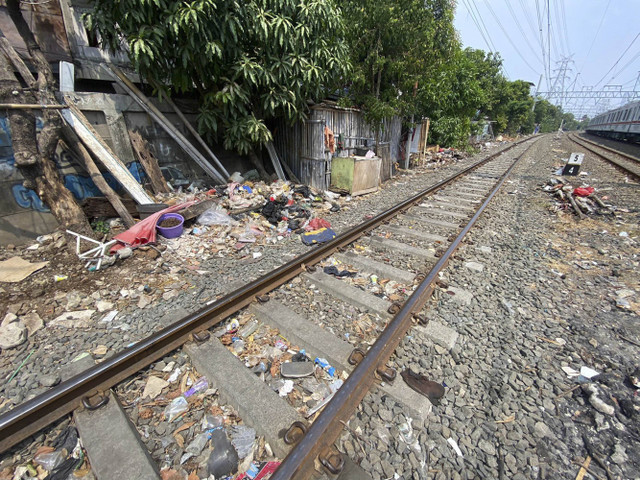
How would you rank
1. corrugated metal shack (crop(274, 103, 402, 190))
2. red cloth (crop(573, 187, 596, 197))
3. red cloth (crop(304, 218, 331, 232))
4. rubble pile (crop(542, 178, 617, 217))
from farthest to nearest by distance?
1. corrugated metal shack (crop(274, 103, 402, 190))
2. red cloth (crop(573, 187, 596, 197))
3. rubble pile (crop(542, 178, 617, 217))
4. red cloth (crop(304, 218, 331, 232))

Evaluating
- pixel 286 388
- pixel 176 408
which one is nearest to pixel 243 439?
pixel 286 388

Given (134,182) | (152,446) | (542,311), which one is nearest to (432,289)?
(542,311)

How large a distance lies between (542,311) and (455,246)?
4.61ft

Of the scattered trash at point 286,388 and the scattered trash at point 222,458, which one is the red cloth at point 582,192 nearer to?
the scattered trash at point 286,388

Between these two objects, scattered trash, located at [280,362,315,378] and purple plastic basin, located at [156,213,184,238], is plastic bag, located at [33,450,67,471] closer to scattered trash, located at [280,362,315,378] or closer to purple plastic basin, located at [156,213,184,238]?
scattered trash, located at [280,362,315,378]

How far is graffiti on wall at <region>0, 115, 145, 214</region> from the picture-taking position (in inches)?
175

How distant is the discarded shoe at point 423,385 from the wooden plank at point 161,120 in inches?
254

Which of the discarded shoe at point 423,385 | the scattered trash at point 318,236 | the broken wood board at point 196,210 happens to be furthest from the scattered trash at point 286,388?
the broken wood board at point 196,210

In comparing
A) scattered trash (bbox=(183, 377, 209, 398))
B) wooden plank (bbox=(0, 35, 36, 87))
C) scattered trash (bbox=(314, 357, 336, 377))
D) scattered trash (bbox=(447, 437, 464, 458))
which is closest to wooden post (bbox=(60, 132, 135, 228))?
wooden plank (bbox=(0, 35, 36, 87))

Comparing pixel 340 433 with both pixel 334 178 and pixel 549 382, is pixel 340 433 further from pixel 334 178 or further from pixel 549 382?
pixel 334 178

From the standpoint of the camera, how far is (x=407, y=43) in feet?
28.7

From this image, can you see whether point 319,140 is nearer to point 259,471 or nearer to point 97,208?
point 97,208

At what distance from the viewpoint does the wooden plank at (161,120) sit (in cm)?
609

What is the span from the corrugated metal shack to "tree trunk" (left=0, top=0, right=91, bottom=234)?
5330 millimetres
